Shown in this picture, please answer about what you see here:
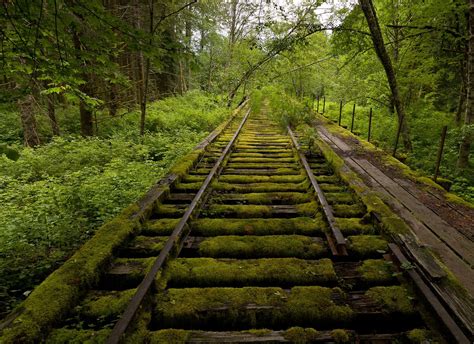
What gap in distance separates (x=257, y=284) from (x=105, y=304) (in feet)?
4.20

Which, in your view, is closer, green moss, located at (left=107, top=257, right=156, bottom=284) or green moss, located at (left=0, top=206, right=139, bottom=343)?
green moss, located at (left=0, top=206, right=139, bottom=343)

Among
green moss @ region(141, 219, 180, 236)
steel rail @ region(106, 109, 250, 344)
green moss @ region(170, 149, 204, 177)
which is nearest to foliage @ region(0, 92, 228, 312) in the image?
green moss @ region(170, 149, 204, 177)

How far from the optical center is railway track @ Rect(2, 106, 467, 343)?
202 cm

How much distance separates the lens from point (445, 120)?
9750 millimetres

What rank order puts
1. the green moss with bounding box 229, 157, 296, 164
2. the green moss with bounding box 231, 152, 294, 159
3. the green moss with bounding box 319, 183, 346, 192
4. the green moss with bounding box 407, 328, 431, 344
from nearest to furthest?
the green moss with bounding box 407, 328, 431, 344, the green moss with bounding box 319, 183, 346, 192, the green moss with bounding box 229, 157, 296, 164, the green moss with bounding box 231, 152, 294, 159

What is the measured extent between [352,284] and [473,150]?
9.20 meters

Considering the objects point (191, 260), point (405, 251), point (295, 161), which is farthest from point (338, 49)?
point (191, 260)

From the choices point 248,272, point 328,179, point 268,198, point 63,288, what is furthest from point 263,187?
point 63,288

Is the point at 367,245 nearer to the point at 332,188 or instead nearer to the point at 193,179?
the point at 332,188

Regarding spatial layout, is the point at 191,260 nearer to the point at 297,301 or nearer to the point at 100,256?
the point at 100,256

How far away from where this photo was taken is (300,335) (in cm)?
198

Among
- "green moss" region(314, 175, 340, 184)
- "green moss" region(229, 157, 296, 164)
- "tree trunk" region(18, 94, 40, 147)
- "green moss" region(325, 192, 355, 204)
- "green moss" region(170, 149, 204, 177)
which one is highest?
"tree trunk" region(18, 94, 40, 147)

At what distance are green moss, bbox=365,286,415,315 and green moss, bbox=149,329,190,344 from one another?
5.07 ft

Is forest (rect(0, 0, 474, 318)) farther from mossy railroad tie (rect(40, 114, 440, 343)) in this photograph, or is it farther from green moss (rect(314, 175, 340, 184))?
green moss (rect(314, 175, 340, 184))
